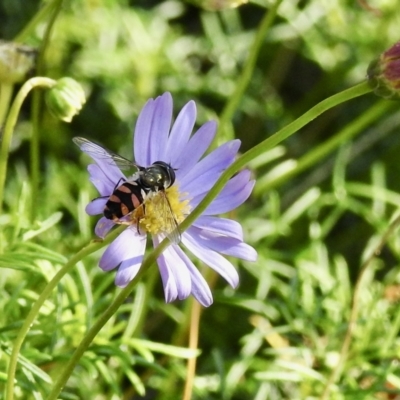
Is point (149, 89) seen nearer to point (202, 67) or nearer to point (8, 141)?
point (202, 67)

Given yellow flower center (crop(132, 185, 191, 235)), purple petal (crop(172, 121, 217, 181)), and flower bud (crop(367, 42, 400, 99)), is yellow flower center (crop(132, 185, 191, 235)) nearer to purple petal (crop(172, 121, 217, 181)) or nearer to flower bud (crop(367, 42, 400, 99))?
purple petal (crop(172, 121, 217, 181))

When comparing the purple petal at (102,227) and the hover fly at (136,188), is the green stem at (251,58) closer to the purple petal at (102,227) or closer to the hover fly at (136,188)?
the hover fly at (136,188)

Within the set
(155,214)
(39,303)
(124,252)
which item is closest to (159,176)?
(155,214)

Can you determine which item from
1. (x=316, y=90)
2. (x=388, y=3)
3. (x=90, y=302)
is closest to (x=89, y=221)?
(x=90, y=302)

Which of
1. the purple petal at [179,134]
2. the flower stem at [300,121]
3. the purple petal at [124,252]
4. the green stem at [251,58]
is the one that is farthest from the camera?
the green stem at [251,58]

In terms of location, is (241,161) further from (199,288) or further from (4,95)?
(4,95)

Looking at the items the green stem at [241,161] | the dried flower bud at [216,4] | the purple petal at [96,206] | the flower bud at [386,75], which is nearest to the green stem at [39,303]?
the green stem at [241,161]
